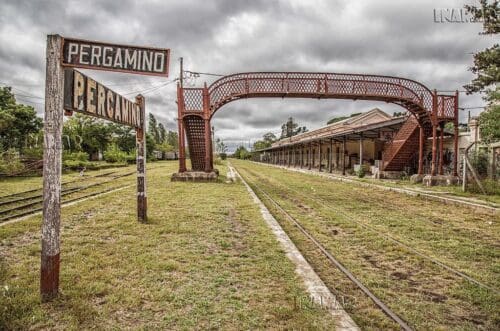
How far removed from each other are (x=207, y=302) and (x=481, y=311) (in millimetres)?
2854

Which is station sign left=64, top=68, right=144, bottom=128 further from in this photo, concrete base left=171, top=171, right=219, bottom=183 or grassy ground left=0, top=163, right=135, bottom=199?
concrete base left=171, top=171, right=219, bottom=183

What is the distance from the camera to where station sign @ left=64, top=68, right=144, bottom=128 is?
324 cm

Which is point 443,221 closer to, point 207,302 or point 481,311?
point 481,311

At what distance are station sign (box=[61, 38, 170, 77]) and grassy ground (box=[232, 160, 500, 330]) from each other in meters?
3.40

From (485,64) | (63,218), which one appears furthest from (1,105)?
(485,64)

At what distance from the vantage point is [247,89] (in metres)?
15.8

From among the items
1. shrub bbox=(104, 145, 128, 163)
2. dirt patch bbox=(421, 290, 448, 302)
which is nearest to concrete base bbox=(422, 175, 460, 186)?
dirt patch bbox=(421, 290, 448, 302)

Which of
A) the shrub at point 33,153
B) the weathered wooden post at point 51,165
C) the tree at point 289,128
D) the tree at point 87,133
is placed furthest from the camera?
the tree at point 289,128

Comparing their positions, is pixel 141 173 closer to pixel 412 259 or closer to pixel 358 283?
pixel 358 283

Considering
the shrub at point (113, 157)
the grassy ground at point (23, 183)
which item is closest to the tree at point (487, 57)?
the grassy ground at point (23, 183)

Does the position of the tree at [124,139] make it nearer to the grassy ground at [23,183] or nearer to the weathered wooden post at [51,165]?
the grassy ground at [23,183]

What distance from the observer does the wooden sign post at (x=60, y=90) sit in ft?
10.1

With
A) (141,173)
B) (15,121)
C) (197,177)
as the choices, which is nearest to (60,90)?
(141,173)

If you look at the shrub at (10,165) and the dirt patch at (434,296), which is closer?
the dirt patch at (434,296)
